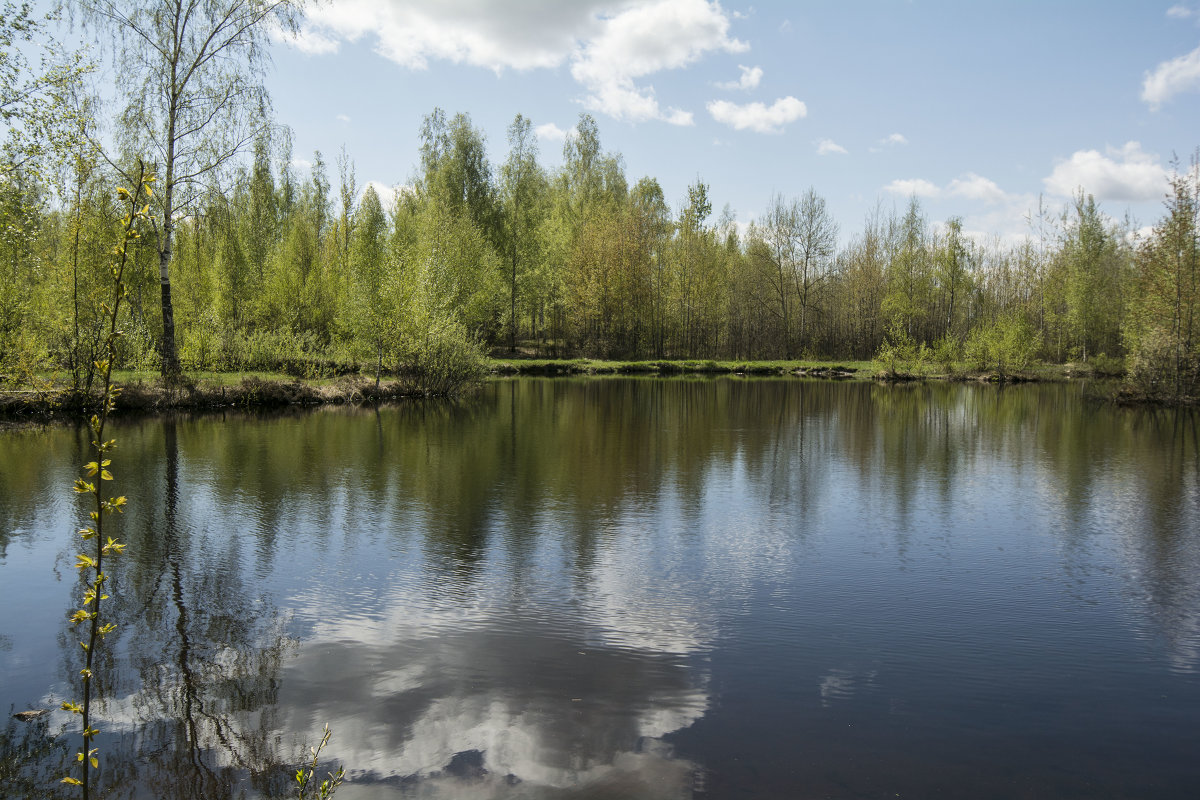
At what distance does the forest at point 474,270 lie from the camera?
67.8ft

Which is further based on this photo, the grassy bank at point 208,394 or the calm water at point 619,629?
the grassy bank at point 208,394

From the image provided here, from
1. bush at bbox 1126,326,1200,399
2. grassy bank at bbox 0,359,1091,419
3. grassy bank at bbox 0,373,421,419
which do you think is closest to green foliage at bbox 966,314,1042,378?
bush at bbox 1126,326,1200,399

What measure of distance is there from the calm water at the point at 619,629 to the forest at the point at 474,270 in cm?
832

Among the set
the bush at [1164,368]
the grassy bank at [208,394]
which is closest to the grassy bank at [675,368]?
the bush at [1164,368]

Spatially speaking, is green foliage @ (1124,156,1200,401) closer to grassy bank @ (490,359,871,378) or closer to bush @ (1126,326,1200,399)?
bush @ (1126,326,1200,399)

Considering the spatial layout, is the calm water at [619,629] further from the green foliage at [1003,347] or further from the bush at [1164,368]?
the green foliage at [1003,347]

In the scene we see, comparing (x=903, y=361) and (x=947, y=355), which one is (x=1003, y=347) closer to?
(x=947, y=355)

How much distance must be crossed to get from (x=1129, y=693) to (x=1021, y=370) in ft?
153

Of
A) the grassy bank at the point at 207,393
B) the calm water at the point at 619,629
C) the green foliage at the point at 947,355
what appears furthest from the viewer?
the green foliage at the point at 947,355

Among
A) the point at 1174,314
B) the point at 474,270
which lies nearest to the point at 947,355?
the point at 1174,314

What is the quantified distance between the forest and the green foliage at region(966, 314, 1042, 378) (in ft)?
0.61

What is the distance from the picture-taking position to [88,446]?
1552 cm

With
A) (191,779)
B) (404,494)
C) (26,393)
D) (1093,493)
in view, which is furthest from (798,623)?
(26,393)

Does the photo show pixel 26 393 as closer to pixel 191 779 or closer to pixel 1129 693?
pixel 191 779
